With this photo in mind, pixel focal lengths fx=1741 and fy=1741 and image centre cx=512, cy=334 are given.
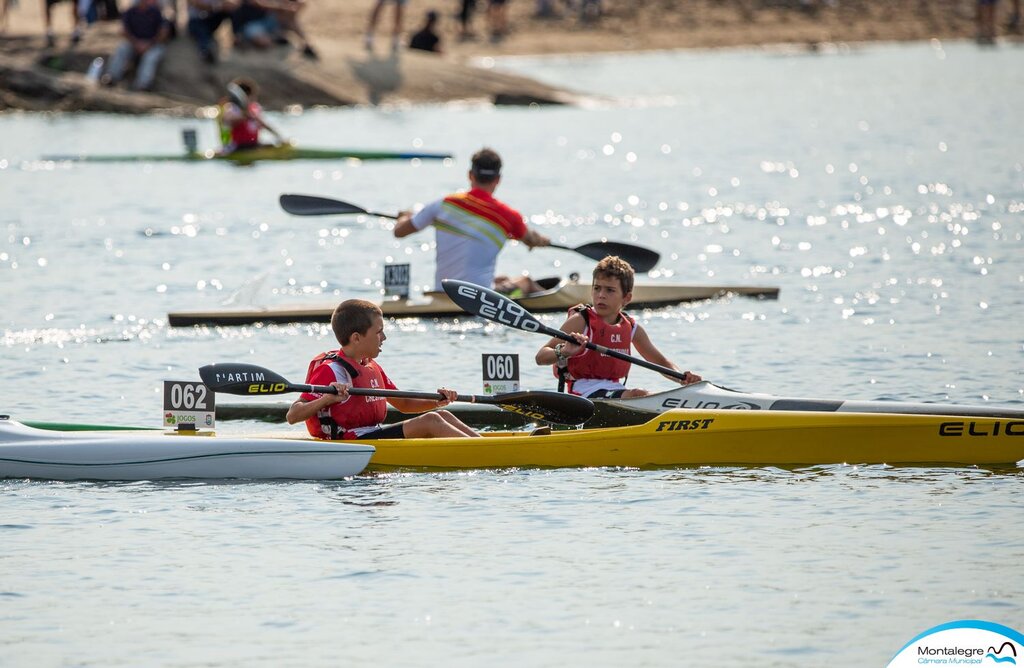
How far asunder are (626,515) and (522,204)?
679 inches

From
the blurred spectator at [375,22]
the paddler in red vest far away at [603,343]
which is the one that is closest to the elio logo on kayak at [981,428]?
the paddler in red vest far away at [603,343]

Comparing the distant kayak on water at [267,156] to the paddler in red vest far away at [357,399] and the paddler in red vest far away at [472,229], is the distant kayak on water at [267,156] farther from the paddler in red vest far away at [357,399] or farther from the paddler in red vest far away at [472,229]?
the paddler in red vest far away at [357,399]

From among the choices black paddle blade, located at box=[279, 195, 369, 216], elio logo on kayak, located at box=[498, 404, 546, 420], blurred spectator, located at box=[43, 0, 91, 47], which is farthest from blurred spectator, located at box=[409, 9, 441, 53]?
elio logo on kayak, located at box=[498, 404, 546, 420]

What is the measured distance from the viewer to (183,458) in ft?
35.9

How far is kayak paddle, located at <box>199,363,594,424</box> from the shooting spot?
10914 millimetres

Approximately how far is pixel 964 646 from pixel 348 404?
4418mm

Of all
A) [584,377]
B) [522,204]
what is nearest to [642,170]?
[522,204]

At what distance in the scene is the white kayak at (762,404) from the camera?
11211mm

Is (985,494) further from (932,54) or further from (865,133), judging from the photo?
(932,54)

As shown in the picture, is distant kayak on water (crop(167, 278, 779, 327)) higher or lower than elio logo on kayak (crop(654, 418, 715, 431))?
higher

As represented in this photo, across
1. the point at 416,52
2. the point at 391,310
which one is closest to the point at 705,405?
the point at 391,310

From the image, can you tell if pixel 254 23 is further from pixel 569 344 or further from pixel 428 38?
pixel 569 344

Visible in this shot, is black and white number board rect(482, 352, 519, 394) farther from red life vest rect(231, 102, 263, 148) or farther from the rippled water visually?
red life vest rect(231, 102, 263, 148)

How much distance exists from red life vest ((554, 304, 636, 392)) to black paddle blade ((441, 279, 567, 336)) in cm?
45
